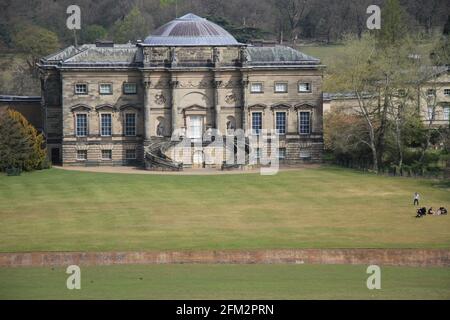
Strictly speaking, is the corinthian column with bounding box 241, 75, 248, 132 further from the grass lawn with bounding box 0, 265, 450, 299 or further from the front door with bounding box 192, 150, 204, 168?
the grass lawn with bounding box 0, 265, 450, 299

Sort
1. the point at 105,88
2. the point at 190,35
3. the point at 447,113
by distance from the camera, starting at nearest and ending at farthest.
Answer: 1. the point at 190,35
2. the point at 105,88
3. the point at 447,113

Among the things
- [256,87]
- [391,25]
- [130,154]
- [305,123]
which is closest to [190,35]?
[256,87]

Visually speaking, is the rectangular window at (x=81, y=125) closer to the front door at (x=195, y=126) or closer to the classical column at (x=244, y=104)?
the front door at (x=195, y=126)

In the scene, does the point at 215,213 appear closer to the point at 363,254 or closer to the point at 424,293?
the point at 363,254

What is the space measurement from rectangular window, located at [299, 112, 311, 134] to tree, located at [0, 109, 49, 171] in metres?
19.2

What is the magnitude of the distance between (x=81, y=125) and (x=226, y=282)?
141 feet

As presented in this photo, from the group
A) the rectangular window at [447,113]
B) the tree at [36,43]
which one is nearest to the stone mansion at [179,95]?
the rectangular window at [447,113]

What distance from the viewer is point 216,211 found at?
82.6 metres

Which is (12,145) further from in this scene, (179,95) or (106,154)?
(179,95)

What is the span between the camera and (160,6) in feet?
584

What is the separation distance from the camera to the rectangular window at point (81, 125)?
10538 cm

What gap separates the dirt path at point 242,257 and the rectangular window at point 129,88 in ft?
121

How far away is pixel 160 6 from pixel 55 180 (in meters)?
84.5

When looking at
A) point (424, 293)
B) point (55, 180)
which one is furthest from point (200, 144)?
point (424, 293)
